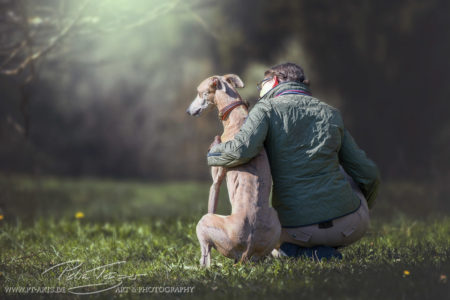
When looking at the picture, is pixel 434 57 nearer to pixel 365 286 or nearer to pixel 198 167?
pixel 198 167

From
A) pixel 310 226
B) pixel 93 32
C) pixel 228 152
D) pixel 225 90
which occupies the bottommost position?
pixel 310 226

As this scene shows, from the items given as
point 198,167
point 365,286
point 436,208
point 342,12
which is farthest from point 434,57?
point 365,286

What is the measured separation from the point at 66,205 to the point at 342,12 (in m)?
5.84

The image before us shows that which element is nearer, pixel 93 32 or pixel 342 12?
pixel 93 32

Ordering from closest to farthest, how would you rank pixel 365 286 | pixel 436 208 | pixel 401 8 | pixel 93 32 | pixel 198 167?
pixel 365 286 → pixel 93 32 → pixel 436 208 → pixel 401 8 → pixel 198 167

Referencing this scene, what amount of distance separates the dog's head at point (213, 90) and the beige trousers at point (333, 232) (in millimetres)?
955

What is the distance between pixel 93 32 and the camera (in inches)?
223

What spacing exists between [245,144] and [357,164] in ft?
2.74

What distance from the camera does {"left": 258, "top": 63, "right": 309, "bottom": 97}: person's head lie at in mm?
3625

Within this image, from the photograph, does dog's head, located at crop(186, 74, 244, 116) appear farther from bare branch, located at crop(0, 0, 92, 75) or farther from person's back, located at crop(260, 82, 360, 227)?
bare branch, located at crop(0, 0, 92, 75)

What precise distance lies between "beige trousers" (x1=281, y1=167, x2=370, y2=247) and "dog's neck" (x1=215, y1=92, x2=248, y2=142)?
70 cm

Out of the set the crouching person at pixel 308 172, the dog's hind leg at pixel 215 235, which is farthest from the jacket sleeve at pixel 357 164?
the dog's hind leg at pixel 215 235

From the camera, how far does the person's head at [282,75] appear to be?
362 centimetres

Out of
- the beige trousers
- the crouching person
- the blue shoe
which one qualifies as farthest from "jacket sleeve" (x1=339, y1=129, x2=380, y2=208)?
the blue shoe
